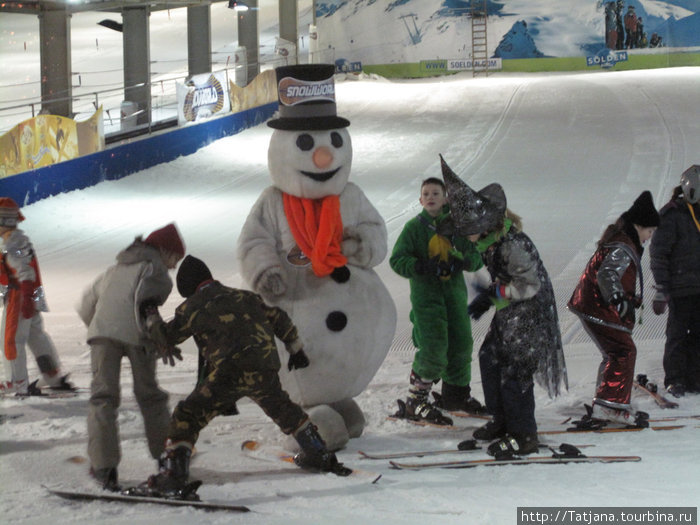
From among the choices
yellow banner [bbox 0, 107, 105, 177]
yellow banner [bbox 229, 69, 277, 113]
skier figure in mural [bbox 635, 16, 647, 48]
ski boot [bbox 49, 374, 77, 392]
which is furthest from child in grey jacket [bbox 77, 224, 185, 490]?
skier figure in mural [bbox 635, 16, 647, 48]

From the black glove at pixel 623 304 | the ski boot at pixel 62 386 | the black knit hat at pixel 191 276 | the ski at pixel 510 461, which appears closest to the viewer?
the black knit hat at pixel 191 276

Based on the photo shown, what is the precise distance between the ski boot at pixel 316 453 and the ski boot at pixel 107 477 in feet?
2.59

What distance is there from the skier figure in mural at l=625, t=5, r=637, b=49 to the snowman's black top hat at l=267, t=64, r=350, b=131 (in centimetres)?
2495

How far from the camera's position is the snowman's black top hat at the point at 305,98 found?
5020 millimetres

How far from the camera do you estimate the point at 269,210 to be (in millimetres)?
4980

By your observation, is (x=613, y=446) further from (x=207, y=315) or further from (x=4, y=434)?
(x=4, y=434)

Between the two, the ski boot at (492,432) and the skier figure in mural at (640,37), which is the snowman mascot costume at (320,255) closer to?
the ski boot at (492,432)

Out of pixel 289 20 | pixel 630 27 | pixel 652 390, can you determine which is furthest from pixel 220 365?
pixel 630 27

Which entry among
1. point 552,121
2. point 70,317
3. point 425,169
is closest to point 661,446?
point 70,317

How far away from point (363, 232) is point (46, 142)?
357 inches

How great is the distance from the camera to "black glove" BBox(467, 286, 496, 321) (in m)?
4.56

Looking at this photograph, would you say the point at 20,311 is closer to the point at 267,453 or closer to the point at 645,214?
the point at 267,453

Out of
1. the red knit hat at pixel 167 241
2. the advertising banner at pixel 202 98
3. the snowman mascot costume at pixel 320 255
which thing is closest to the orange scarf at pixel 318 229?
the snowman mascot costume at pixel 320 255

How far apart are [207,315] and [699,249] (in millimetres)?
3120
